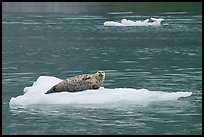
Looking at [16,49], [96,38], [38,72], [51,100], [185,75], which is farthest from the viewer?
[96,38]

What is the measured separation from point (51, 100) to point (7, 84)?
3.99 metres

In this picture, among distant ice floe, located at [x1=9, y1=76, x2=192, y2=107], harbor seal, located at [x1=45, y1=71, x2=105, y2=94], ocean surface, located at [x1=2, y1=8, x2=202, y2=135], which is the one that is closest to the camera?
ocean surface, located at [x1=2, y1=8, x2=202, y2=135]

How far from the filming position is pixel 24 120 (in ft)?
42.3

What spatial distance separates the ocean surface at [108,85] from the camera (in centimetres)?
1255

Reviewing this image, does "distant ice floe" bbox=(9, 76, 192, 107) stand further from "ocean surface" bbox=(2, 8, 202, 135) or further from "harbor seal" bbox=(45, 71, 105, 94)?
"harbor seal" bbox=(45, 71, 105, 94)

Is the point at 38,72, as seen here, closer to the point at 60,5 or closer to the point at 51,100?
the point at 51,100

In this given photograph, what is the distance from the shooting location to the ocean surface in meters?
12.6

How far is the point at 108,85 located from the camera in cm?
1716

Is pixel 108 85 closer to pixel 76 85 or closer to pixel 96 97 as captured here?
pixel 76 85

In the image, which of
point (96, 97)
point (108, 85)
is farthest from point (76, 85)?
point (108, 85)

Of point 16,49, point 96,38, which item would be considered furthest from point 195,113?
point 96,38

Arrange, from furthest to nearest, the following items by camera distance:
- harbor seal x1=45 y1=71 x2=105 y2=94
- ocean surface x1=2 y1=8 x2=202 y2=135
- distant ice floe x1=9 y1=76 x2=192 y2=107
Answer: harbor seal x1=45 y1=71 x2=105 y2=94 → distant ice floe x1=9 y1=76 x2=192 y2=107 → ocean surface x1=2 y1=8 x2=202 y2=135

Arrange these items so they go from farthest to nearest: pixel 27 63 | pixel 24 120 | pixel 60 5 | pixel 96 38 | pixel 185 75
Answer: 1. pixel 60 5
2. pixel 96 38
3. pixel 27 63
4. pixel 185 75
5. pixel 24 120

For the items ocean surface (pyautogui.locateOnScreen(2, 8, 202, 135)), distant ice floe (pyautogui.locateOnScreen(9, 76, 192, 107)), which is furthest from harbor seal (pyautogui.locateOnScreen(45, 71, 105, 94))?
distant ice floe (pyautogui.locateOnScreen(9, 76, 192, 107))
